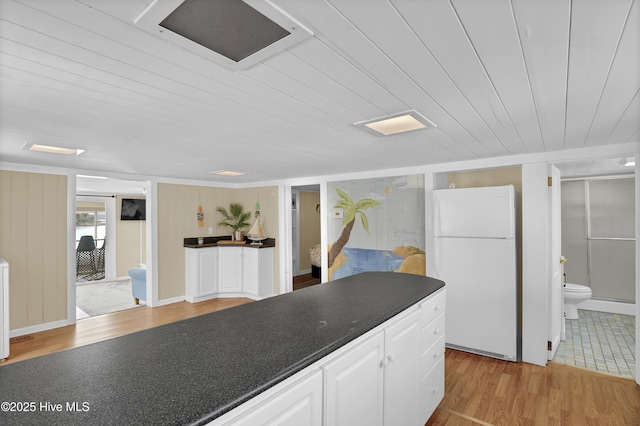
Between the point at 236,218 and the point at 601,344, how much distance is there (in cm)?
546

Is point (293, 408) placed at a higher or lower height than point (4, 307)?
higher

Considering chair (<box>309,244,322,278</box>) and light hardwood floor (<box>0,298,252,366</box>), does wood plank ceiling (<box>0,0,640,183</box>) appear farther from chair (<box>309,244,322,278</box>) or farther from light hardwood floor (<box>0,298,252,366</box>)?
chair (<box>309,244,322,278</box>)

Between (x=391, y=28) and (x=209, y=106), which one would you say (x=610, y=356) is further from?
(x=209, y=106)

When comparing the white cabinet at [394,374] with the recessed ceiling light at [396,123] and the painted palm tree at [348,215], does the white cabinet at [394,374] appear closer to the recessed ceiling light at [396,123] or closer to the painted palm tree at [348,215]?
the recessed ceiling light at [396,123]

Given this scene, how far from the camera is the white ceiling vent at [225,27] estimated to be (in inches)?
38.9

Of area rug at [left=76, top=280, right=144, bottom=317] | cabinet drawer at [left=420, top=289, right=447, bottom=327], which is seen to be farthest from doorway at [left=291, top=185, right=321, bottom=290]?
cabinet drawer at [left=420, top=289, right=447, bottom=327]

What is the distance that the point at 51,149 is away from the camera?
9.91ft

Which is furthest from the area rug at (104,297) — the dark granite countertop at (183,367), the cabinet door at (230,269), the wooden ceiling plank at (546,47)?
the wooden ceiling plank at (546,47)

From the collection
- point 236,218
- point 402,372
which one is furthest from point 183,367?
point 236,218

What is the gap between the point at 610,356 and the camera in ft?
11.0

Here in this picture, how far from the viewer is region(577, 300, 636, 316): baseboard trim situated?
4.61 metres

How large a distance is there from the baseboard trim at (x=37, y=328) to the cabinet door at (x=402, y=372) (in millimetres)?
4484

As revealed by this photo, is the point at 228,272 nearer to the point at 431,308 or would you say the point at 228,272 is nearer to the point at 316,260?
the point at 316,260

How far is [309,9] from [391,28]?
0.96 ft
